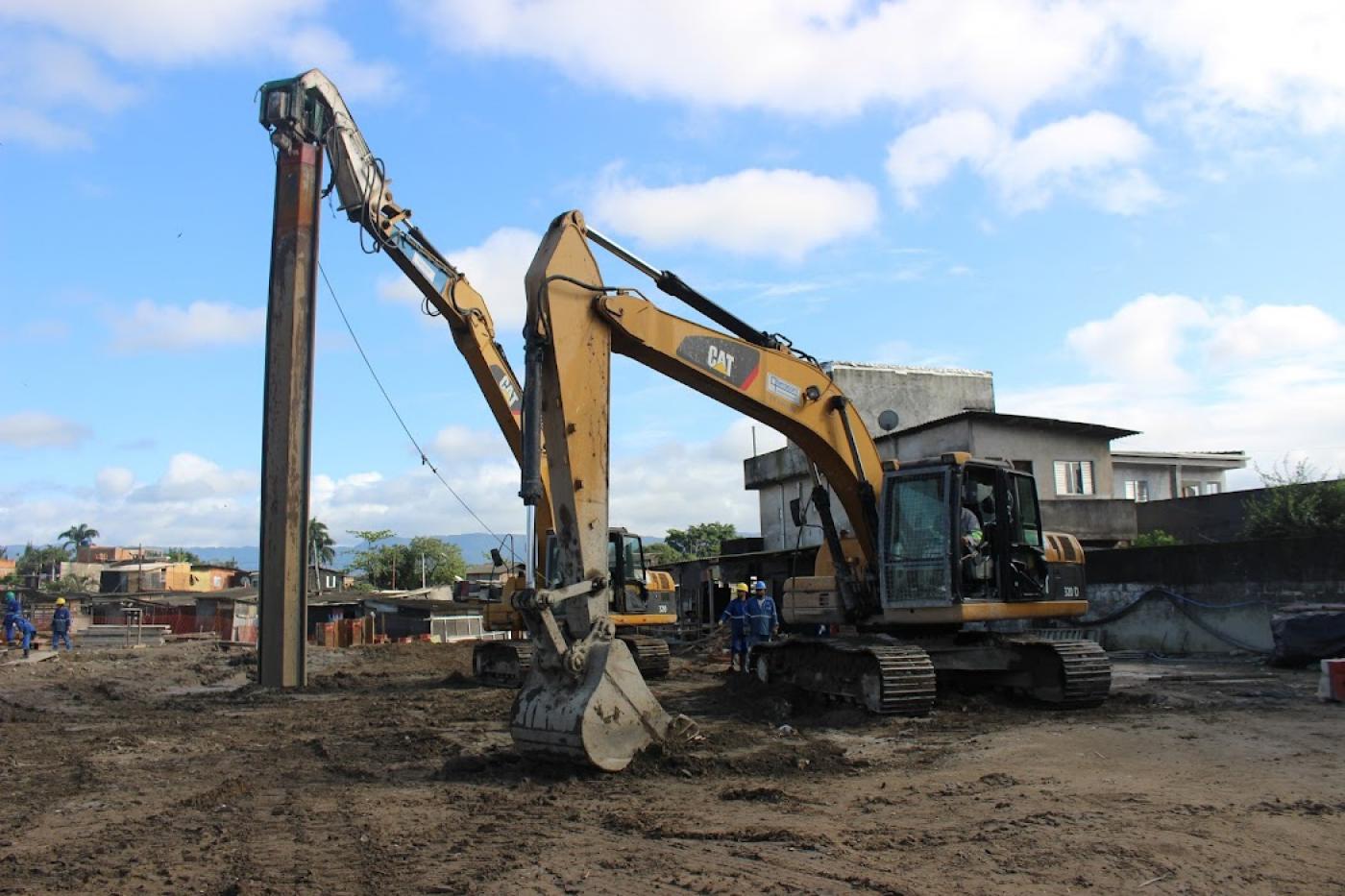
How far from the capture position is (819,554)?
12773 mm

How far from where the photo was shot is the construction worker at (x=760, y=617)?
50.7ft

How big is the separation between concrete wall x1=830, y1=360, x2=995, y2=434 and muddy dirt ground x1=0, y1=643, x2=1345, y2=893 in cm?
2645

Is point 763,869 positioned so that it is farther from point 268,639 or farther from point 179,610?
point 179,610

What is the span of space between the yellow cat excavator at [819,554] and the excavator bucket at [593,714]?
13 millimetres

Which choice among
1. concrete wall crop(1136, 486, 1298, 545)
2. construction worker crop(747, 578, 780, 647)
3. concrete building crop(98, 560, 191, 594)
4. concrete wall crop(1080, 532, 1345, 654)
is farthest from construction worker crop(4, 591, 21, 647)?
concrete wall crop(1136, 486, 1298, 545)

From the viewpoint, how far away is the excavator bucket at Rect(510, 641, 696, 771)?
7328 mm

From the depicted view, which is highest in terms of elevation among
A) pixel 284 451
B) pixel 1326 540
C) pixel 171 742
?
pixel 284 451

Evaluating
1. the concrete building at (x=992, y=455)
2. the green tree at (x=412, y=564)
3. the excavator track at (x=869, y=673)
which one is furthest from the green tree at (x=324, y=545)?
the excavator track at (x=869, y=673)

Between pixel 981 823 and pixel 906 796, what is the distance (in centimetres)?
94

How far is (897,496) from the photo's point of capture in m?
11.4

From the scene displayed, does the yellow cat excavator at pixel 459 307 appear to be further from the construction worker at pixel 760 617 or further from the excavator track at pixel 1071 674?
the excavator track at pixel 1071 674

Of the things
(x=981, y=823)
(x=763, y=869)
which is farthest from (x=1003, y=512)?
(x=763, y=869)

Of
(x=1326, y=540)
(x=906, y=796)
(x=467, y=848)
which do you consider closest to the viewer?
(x=467, y=848)

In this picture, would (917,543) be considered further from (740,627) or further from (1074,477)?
(1074,477)
